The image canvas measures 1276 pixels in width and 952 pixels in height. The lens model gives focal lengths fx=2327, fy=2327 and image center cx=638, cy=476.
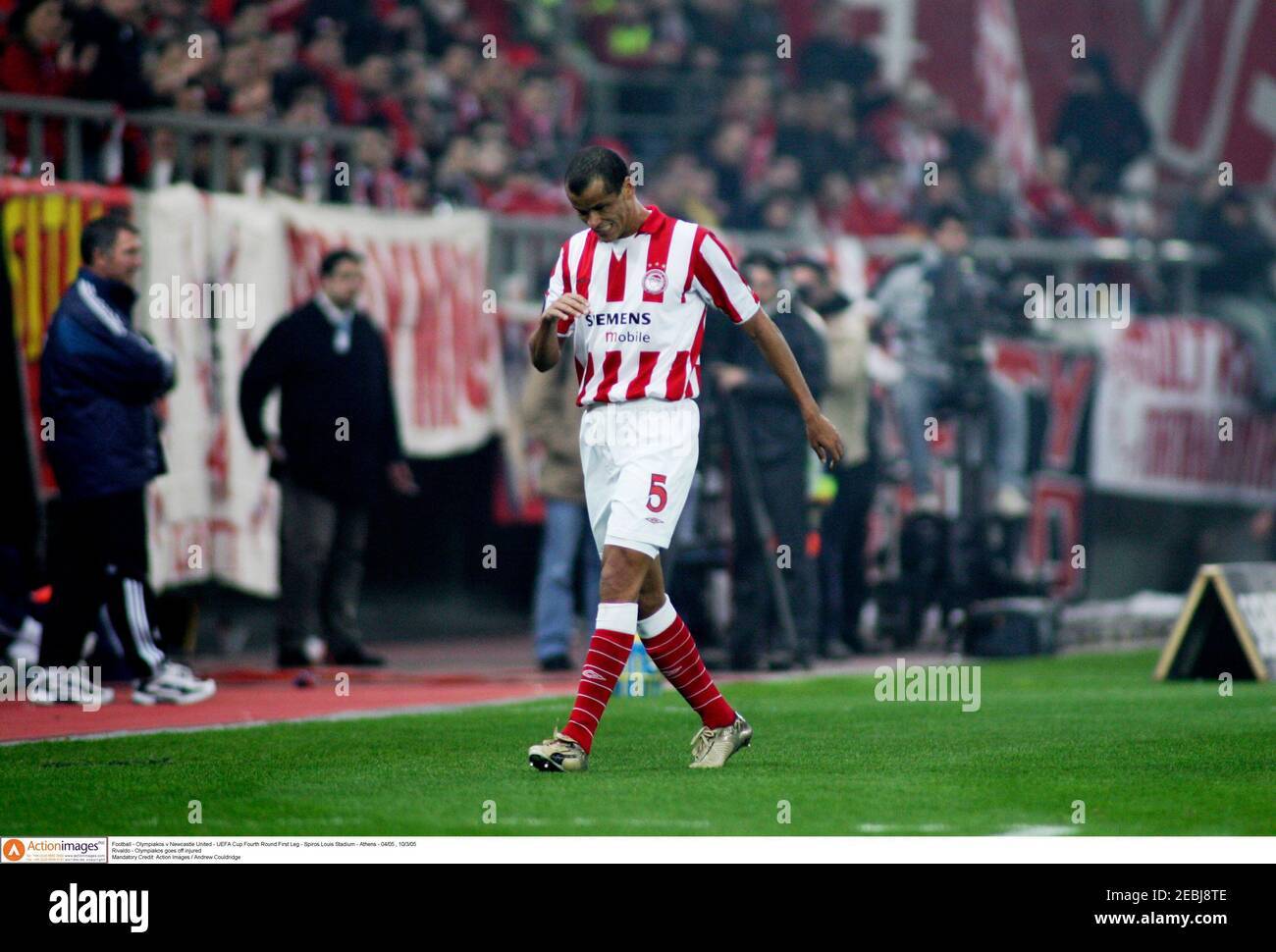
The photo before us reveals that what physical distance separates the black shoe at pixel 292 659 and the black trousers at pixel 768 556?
8.33 ft

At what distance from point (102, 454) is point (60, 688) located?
3.78 ft

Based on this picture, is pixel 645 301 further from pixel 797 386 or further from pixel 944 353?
pixel 944 353

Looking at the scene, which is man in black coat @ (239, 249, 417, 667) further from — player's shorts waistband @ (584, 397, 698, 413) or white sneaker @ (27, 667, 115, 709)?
player's shorts waistband @ (584, 397, 698, 413)

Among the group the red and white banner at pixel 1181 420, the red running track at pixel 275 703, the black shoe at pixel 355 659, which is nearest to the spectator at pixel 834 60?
the red and white banner at pixel 1181 420

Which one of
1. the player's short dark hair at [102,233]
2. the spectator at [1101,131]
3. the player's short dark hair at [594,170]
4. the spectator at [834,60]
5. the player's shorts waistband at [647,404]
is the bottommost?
the player's shorts waistband at [647,404]

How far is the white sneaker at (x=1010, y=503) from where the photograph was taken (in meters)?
16.3

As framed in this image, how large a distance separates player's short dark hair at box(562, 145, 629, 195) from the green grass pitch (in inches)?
81.3

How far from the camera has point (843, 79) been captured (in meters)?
21.8

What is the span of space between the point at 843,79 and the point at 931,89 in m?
2.80

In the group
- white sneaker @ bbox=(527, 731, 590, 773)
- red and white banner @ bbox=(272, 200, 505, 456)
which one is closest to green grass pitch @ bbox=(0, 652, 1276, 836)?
white sneaker @ bbox=(527, 731, 590, 773)

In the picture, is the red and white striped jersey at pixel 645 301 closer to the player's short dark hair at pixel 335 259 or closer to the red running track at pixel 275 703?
the red running track at pixel 275 703

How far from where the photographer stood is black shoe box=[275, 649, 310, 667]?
13.7m
